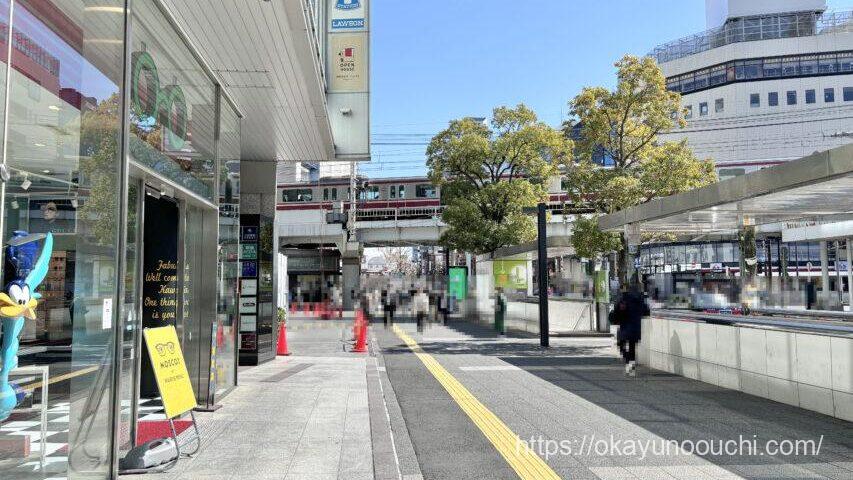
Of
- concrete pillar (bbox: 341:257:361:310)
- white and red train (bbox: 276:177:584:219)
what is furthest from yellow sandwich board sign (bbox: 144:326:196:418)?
white and red train (bbox: 276:177:584:219)

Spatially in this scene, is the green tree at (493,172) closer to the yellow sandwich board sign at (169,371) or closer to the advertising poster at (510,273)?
the advertising poster at (510,273)

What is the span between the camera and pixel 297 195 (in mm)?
46281

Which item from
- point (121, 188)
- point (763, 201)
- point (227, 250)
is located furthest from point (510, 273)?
point (121, 188)

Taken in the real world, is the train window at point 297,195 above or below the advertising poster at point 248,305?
above

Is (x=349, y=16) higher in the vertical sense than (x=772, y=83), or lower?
lower

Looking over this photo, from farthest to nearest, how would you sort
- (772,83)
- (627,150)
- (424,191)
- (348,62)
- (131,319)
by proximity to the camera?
1. (772,83)
2. (424,191)
3. (627,150)
4. (348,62)
5. (131,319)

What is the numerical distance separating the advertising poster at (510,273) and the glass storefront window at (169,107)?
623 inches

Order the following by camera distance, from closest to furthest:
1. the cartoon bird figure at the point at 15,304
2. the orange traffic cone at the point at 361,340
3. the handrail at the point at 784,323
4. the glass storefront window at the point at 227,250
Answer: the cartoon bird figure at the point at 15,304 < the handrail at the point at 784,323 < the glass storefront window at the point at 227,250 < the orange traffic cone at the point at 361,340

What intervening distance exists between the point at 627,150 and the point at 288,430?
48.4ft

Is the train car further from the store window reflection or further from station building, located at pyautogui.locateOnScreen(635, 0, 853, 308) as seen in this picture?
the store window reflection

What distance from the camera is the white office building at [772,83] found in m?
60.3

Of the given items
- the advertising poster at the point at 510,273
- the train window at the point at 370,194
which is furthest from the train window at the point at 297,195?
the advertising poster at the point at 510,273

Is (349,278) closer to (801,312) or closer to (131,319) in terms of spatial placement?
(801,312)

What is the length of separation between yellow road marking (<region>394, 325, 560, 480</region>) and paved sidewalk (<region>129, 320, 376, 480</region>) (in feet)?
4.20
